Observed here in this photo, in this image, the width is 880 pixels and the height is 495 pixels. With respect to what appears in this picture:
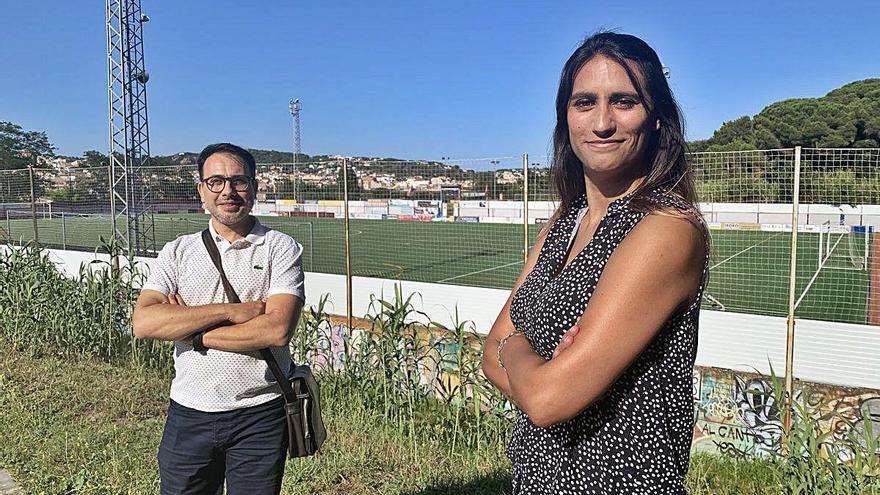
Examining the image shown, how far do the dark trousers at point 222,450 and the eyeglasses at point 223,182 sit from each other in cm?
83

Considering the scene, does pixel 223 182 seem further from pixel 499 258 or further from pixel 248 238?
pixel 499 258

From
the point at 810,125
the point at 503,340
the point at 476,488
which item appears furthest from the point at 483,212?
the point at 810,125

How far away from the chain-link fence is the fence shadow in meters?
1.60

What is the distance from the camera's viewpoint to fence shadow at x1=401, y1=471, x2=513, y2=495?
360 centimetres

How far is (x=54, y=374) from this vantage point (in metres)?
5.61

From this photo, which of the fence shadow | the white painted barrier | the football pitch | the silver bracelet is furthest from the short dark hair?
the football pitch

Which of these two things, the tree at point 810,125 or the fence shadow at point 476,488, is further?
the tree at point 810,125

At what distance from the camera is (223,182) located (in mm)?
2514

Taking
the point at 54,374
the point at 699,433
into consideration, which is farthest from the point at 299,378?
the point at 54,374

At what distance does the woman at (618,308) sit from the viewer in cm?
121

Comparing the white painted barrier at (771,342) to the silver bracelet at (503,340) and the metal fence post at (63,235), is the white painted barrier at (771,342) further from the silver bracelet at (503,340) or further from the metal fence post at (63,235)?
the metal fence post at (63,235)

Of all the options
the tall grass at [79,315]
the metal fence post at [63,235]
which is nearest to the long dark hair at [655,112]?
the tall grass at [79,315]

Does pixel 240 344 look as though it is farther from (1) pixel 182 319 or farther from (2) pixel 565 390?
(2) pixel 565 390

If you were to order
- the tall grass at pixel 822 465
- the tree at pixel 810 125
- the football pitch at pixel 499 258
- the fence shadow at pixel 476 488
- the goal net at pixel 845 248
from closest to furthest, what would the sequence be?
the tall grass at pixel 822 465, the fence shadow at pixel 476 488, the football pitch at pixel 499 258, the goal net at pixel 845 248, the tree at pixel 810 125
